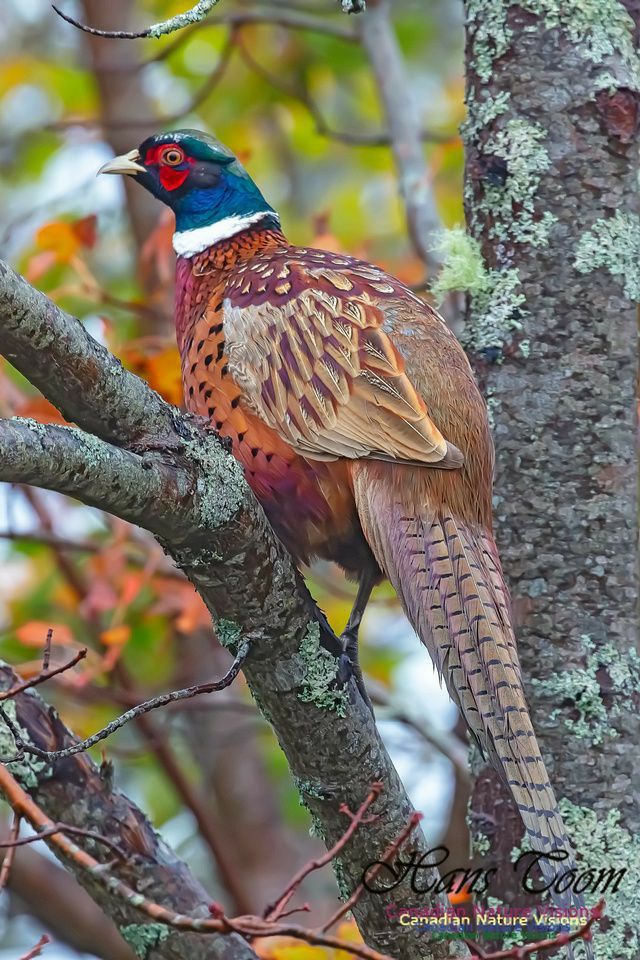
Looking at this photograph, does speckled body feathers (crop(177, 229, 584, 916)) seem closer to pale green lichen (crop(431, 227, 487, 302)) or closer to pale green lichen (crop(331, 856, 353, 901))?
pale green lichen (crop(431, 227, 487, 302))

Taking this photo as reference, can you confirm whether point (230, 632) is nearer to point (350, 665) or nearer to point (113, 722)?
point (350, 665)

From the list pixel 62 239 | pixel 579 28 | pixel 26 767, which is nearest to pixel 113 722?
pixel 26 767

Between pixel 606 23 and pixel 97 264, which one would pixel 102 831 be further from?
pixel 97 264

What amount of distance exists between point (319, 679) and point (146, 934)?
0.89 m

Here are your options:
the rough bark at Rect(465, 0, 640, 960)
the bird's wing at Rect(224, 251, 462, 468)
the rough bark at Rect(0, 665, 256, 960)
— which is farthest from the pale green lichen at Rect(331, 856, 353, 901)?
the bird's wing at Rect(224, 251, 462, 468)

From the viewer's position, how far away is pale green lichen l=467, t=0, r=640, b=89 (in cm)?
376

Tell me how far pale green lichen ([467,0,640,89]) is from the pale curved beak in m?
1.61

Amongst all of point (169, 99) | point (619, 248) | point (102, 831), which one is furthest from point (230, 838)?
point (169, 99)

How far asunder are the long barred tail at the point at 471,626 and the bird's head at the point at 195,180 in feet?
5.36

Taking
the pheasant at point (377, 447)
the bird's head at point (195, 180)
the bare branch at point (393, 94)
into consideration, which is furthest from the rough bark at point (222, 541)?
the bare branch at point (393, 94)

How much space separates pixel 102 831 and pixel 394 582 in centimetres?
101

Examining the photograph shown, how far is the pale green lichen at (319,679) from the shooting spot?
121 inches

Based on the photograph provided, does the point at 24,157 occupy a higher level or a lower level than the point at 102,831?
higher

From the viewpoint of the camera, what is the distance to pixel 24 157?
8711 millimetres
